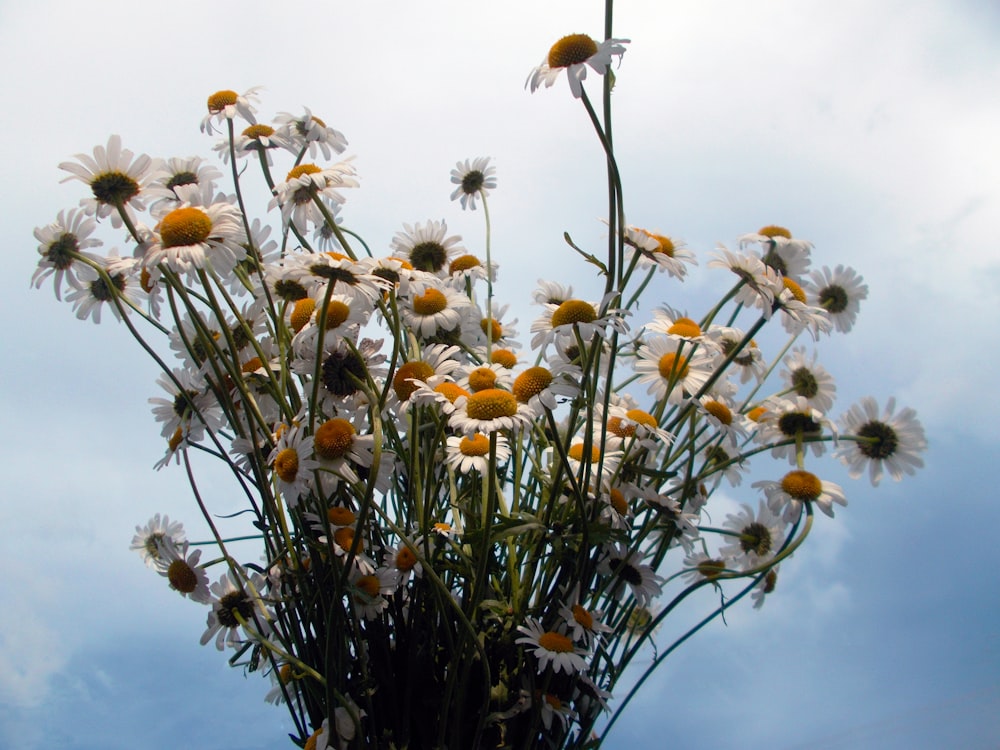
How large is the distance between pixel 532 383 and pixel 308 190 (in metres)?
0.32

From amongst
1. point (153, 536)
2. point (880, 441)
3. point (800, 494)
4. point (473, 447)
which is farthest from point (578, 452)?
point (153, 536)

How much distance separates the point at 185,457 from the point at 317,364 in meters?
0.21

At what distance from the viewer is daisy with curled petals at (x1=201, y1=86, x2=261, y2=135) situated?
994mm

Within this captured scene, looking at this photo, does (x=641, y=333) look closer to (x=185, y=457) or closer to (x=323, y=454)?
(x=323, y=454)

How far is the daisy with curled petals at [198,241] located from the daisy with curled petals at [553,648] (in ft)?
1.37

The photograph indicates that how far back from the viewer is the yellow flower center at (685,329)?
2.83ft

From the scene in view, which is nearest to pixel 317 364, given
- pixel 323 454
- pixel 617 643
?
pixel 323 454

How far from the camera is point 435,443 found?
0.78 meters

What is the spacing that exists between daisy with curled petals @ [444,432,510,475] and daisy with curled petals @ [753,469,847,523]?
30 cm

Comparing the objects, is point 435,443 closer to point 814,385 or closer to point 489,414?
point 489,414

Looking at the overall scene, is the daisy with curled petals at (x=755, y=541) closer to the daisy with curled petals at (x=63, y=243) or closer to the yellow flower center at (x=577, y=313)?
the yellow flower center at (x=577, y=313)

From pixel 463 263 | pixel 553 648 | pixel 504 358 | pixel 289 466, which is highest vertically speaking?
pixel 463 263

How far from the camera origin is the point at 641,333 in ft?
3.06

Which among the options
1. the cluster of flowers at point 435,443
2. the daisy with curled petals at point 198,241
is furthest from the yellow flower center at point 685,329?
the daisy with curled petals at point 198,241
